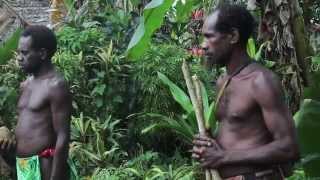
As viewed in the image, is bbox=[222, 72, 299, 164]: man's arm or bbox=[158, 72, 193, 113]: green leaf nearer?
bbox=[222, 72, 299, 164]: man's arm

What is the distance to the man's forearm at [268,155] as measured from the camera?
2.65 metres

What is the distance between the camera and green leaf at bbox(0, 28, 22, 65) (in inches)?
245

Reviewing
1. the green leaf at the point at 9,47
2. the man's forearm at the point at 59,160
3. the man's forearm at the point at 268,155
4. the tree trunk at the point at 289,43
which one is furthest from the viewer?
the green leaf at the point at 9,47

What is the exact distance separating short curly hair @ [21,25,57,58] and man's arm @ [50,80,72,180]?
0.87ft

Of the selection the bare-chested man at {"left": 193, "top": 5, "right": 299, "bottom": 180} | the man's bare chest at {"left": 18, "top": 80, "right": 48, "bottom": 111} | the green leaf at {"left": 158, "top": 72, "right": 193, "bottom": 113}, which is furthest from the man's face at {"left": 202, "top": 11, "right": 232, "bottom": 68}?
the green leaf at {"left": 158, "top": 72, "right": 193, "bottom": 113}

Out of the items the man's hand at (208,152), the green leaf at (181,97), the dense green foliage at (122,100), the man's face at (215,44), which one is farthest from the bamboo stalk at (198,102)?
the green leaf at (181,97)

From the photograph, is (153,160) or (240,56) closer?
(240,56)

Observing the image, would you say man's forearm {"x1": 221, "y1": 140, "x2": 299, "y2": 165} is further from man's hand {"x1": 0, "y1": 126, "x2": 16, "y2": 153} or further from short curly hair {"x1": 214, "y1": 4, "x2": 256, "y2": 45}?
man's hand {"x1": 0, "y1": 126, "x2": 16, "y2": 153}

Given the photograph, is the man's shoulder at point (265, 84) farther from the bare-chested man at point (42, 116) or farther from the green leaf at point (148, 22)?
the bare-chested man at point (42, 116)

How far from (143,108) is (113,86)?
36 cm

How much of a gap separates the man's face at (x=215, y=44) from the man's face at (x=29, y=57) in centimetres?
140

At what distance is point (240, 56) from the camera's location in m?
2.82

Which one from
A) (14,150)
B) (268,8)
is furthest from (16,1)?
(14,150)

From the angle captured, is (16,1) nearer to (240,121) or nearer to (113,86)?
(113,86)
